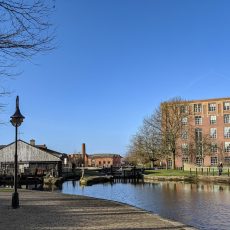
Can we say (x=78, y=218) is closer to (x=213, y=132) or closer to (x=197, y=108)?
(x=213, y=132)

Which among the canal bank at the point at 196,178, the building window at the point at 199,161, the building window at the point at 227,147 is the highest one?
the building window at the point at 227,147

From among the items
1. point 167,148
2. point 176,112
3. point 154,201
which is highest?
point 176,112

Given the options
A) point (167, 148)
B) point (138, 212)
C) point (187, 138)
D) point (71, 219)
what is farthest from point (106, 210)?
point (187, 138)

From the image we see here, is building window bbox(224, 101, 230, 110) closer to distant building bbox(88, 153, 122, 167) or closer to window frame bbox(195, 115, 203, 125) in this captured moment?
window frame bbox(195, 115, 203, 125)

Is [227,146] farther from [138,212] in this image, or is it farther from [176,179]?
[138,212]

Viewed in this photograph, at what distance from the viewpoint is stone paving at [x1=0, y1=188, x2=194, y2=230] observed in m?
12.5

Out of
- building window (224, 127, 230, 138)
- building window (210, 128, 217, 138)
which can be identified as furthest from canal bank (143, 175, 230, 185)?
building window (224, 127, 230, 138)

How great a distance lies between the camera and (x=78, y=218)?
14.1m

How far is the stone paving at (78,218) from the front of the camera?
12.5 metres

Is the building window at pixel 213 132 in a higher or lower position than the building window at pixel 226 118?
lower

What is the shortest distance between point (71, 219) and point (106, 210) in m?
2.72

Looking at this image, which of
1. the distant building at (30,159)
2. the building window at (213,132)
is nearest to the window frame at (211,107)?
the building window at (213,132)

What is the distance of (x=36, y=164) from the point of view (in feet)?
228

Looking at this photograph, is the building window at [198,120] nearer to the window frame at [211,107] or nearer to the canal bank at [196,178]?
the window frame at [211,107]
